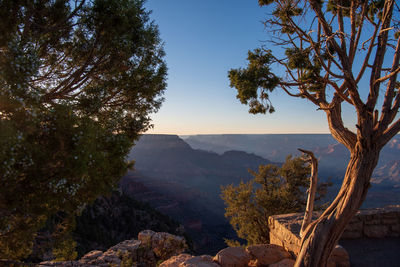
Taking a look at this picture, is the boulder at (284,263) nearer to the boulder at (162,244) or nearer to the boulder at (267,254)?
the boulder at (267,254)

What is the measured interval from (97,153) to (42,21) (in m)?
3.66

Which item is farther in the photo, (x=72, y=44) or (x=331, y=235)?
(x=72, y=44)

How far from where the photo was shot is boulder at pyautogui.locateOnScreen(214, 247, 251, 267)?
18.9ft

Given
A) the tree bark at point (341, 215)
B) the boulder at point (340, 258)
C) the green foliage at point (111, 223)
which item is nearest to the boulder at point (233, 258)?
the tree bark at point (341, 215)

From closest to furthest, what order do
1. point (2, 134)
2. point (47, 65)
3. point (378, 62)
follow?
point (2, 134)
point (378, 62)
point (47, 65)

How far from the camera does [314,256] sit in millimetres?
4684

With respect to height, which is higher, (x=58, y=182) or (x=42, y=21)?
(x=42, y=21)

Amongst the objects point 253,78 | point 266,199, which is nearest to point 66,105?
point 253,78

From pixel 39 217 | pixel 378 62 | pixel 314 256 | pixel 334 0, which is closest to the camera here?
pixel 39 217

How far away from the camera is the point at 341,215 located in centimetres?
476

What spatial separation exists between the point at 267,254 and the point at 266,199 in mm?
7447

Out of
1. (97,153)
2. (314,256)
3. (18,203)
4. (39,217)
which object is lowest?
(314,256)

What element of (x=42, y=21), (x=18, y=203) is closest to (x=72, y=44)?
(x=42, y=21)

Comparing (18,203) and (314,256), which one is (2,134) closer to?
(18,203)
